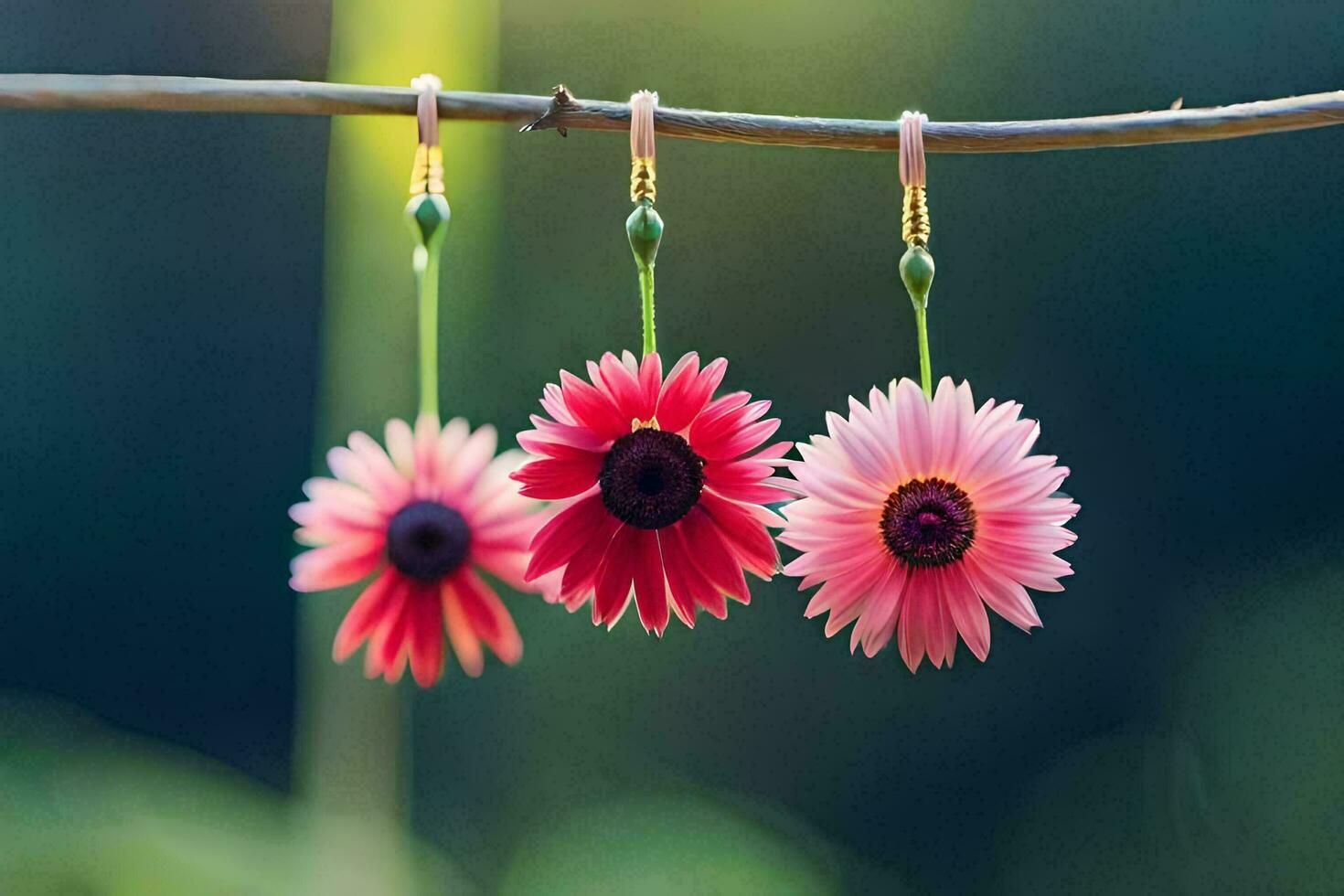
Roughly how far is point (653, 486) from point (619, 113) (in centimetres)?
12

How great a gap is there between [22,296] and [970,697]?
83 centimetres

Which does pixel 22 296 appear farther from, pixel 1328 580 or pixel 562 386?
pixel 1328 580

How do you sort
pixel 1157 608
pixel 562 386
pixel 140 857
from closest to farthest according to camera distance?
1. pixel 562 386
2. pixel 140 857
3. pixel 1157 608

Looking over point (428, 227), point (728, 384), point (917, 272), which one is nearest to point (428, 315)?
point (428, 227)

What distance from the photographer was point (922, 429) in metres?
0.35

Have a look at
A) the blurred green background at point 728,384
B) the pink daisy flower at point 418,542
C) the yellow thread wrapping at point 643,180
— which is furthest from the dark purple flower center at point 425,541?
the blurred green background at point 728,384

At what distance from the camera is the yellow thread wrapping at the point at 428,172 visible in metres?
0.33

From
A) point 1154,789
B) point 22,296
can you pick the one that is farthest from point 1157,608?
point 22,296

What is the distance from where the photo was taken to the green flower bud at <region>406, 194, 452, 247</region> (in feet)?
1.06

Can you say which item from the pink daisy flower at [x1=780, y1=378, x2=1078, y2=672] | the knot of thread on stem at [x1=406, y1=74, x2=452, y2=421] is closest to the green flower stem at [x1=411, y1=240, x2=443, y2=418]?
the knot of thread on stem at [x1=406, y1=74, x2=452, y2=421]

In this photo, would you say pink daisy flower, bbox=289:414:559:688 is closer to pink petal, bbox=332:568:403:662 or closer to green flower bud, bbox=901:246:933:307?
pink petal, bbox=332:568:403:662

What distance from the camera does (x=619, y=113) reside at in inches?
14.0

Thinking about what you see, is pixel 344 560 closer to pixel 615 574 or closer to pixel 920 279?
pixel 615 574

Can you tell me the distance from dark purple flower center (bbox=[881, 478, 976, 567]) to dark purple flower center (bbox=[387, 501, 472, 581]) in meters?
0.13
